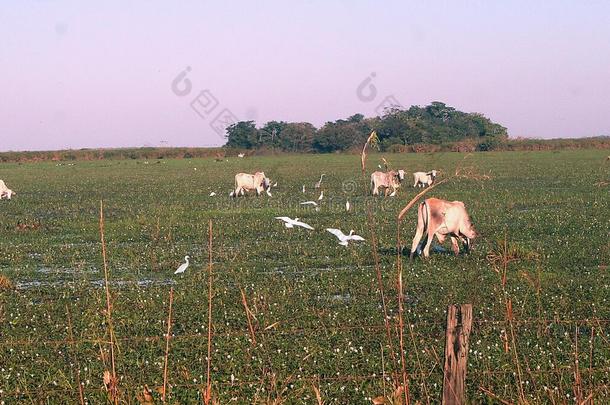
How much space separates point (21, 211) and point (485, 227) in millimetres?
14747

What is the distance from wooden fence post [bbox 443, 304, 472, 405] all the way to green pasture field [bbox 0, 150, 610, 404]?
38 cm

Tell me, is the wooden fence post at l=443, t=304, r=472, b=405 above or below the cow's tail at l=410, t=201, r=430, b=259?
above

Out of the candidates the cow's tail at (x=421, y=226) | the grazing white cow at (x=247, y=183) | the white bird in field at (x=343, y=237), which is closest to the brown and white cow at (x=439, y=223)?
the cow's tail at (x=421, y=226)

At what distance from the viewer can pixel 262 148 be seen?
99000 mm

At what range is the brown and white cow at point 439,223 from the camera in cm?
1498

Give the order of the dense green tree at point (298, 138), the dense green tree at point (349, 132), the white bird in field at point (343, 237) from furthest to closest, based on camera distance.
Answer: the dense green tree at point (298, 138)
the dense green tree at point (349, 132)
the white bird in field at point (343, 237)

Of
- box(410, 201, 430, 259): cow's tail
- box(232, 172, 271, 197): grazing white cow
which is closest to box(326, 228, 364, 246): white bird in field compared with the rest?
box(410, 201, 430, 259): cow's tail

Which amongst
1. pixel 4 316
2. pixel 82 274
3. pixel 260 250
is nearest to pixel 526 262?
pixel 260 250

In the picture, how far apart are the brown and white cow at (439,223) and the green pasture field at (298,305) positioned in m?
0.42

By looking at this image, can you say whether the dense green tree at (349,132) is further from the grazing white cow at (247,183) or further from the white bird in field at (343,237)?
the white bird in field at (343,237)

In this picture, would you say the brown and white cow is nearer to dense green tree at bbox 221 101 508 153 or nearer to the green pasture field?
the green pasture field

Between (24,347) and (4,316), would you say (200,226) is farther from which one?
(24,347)

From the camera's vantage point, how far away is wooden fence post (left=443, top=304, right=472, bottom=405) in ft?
17.1

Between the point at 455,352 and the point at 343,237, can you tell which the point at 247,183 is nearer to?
the point at 343,237
